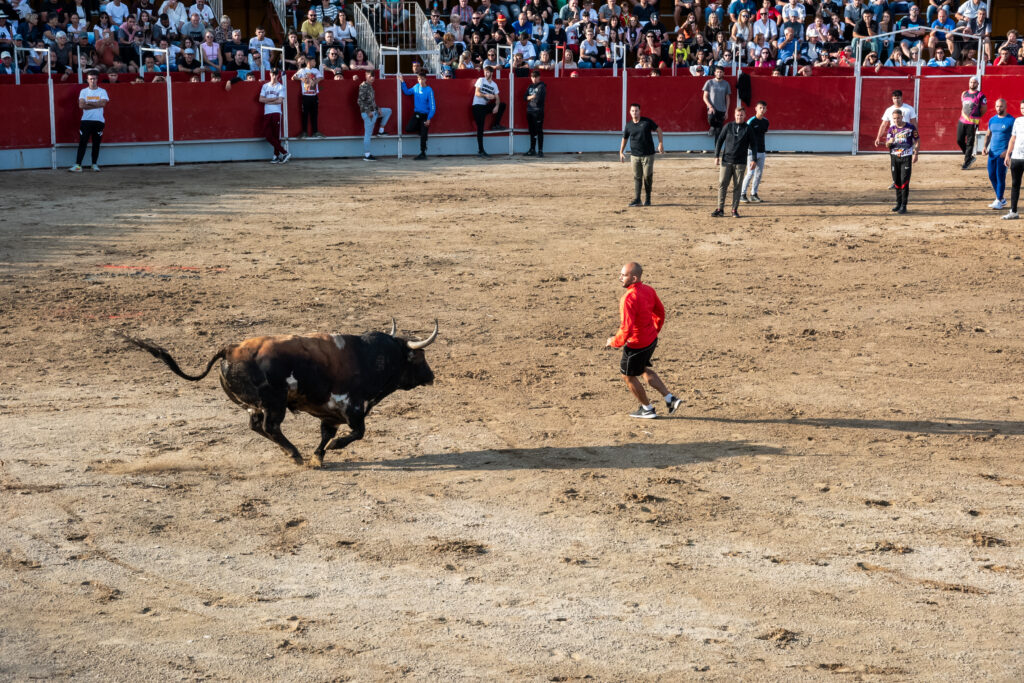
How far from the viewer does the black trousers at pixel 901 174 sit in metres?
18.2

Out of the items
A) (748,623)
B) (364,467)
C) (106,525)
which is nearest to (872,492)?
(748,623)

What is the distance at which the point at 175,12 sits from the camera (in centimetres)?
2794

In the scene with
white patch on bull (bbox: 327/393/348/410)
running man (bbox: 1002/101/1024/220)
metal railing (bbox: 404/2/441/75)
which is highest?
metal railing (bbox: 404/2/441/75)

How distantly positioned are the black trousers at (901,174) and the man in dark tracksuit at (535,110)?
384 inches

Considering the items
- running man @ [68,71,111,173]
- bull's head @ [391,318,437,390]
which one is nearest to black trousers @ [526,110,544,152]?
running man @ [68,71,111,173]

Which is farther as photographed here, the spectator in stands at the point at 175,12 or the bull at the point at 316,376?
the spectator in stands at the point at 175,12

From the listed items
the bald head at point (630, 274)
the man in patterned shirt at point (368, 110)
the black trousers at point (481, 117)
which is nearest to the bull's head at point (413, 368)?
the bald head at point (630, 274)

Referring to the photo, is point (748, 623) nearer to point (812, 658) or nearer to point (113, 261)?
point (812, 658)

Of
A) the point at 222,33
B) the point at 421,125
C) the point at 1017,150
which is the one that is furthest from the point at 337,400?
the point at 222,33

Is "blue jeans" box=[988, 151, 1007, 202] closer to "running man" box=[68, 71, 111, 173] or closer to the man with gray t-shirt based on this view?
the man with gray t-shirt

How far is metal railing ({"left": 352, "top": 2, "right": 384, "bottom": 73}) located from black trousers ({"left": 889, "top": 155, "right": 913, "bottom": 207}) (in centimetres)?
1476

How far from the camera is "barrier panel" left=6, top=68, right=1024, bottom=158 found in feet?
79.5

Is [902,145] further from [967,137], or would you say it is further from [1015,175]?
[967,137]

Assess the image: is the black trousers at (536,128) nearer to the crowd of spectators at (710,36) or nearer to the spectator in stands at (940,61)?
the crowd of spectators at (710,36)
